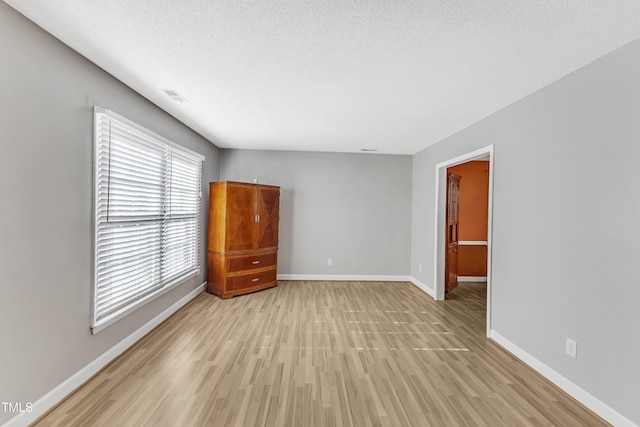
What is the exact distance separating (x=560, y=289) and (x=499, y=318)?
856mm

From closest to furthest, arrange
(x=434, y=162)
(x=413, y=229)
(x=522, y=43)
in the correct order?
(x=522, y=43)
(x=434, y=162)
(x=413, y=229)

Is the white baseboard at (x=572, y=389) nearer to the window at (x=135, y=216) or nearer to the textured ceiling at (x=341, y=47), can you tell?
the textured ceiling at (x=341, y=47)

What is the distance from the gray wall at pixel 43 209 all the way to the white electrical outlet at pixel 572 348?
3.68 m

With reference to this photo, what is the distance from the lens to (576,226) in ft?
6.86

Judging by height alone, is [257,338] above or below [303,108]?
below

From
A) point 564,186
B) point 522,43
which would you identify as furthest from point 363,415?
point 522,43

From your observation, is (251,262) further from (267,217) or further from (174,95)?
(174,95)

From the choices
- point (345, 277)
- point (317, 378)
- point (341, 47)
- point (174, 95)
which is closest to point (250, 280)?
point (345, 277)

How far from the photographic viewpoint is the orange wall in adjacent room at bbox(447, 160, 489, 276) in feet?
17.7

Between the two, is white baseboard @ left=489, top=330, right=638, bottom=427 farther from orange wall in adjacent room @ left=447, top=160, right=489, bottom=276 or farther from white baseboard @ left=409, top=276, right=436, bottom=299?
orange wall in adjacent room @ left=447, top=160, right=489, bottom=276

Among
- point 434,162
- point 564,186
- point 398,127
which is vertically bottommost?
point 564,186

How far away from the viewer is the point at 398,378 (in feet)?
7.28

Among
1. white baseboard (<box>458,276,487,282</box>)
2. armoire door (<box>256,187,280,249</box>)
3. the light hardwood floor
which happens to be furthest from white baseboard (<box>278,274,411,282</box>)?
the light hardwood floor

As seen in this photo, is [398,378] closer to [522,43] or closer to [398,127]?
[522,43]
